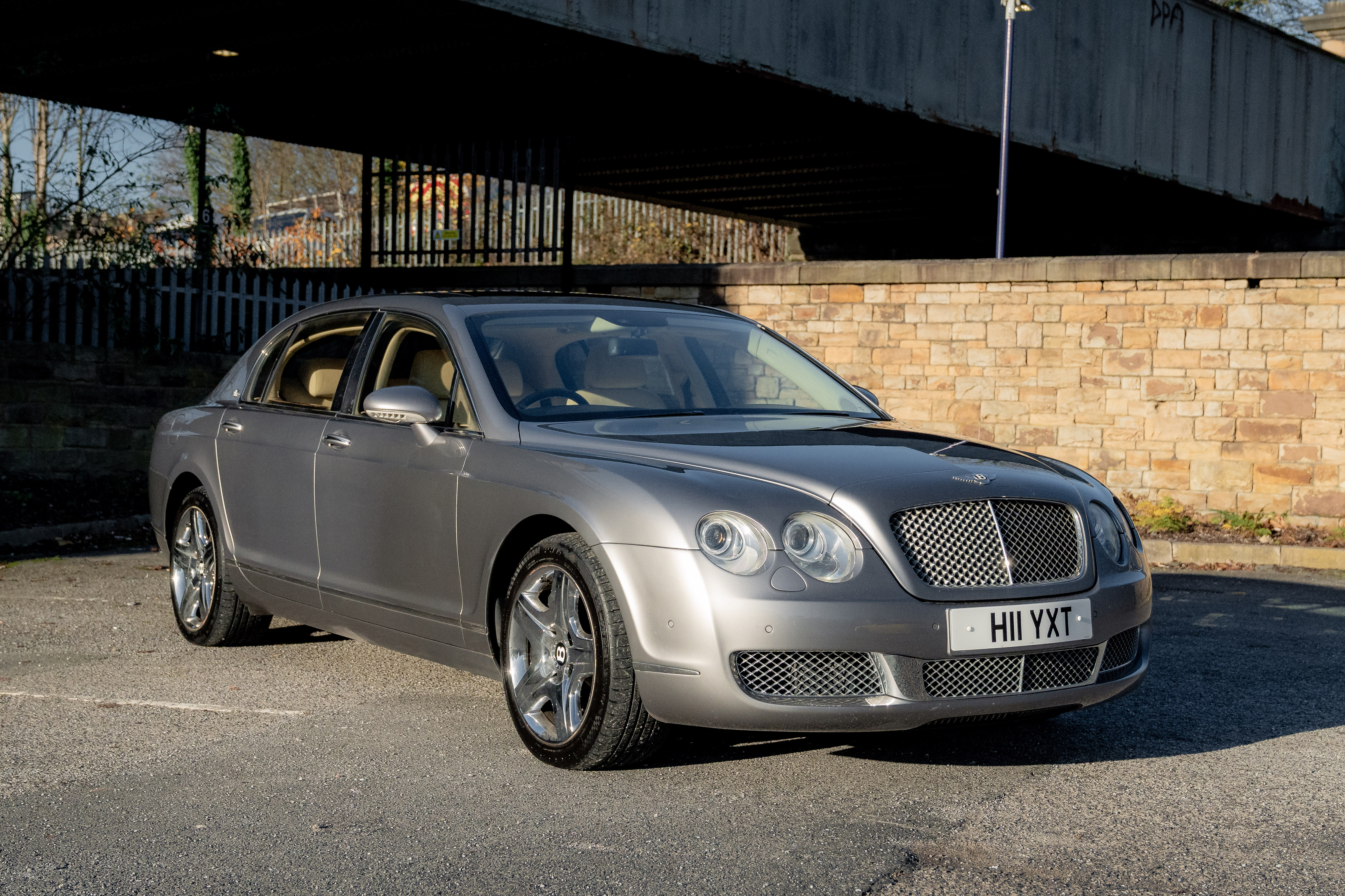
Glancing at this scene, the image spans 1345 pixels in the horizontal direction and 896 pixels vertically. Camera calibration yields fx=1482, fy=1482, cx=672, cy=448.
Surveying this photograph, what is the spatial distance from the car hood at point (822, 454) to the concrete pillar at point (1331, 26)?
21.7 m

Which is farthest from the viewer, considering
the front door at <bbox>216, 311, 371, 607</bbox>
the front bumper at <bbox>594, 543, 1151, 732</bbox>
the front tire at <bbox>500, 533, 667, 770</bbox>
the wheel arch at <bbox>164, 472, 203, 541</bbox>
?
the wheel arch at <bbox>164, 472, 203, 541</bbox>

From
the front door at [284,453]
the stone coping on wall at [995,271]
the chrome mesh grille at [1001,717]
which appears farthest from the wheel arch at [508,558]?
the stone coping on wall at [995,271]

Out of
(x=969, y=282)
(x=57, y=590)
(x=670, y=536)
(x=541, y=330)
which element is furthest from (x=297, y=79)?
(x=670, y=536)

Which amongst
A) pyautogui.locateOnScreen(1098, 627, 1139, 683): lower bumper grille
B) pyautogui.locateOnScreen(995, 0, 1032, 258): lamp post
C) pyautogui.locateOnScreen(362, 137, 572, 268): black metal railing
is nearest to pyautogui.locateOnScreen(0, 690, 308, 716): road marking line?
pyautogui.locateOnScreen(1098, 627, 1139, 683): lower bumper grille

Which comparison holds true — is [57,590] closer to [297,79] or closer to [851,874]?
[851,874]

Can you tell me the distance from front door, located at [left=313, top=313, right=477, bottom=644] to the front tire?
37cm

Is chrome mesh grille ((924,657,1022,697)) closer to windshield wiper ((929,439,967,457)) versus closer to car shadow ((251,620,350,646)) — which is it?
windshield wiper ((929,439,967,457))

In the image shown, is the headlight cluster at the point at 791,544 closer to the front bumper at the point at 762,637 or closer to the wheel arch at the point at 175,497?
the front bumper at the point at 762,637

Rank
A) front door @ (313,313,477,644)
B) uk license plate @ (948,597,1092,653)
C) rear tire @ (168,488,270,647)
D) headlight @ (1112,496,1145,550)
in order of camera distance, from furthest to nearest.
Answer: rear tire @ (168,488,270,647), front door @ (313,313,477,644), headlight @ (1112,496,1145,550), uk license plate @ (948,597,1092,653)

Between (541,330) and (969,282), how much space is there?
8.96 m

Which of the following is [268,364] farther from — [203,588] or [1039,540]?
[1039,540]

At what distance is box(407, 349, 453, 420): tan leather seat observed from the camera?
5551 mm

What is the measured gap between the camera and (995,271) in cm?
1380

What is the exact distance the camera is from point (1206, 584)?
Answer: 9.99m
